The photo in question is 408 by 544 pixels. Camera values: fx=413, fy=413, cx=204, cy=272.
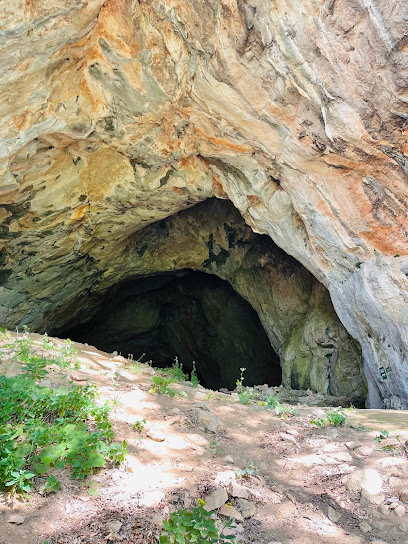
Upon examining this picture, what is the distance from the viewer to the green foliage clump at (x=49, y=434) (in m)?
1.95

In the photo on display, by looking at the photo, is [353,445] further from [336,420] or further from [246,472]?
Answer: [246,472]

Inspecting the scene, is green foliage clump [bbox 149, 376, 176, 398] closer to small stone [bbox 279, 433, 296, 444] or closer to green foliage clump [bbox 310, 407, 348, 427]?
small stone [bbox 279, 433, 296, 444]

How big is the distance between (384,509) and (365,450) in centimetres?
59

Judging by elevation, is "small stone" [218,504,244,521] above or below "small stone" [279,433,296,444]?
below

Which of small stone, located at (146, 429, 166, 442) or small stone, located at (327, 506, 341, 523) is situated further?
small stone, located at (146, 429, 166, 442)

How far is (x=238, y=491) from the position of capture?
6.52ft

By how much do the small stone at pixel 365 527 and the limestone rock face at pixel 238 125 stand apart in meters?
2.93

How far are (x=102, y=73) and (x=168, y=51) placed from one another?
826 mm

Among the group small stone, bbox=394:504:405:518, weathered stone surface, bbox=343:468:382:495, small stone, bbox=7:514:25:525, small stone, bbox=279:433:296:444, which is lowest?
small stone, bbox=7:514:25:525

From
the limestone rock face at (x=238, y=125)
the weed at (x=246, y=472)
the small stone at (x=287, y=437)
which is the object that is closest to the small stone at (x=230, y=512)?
the weed at (x=246, y=472)

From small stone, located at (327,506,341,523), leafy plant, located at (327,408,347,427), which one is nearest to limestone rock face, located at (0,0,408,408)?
leafy plant, located at (327,408,347,427)

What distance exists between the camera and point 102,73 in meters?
4.68

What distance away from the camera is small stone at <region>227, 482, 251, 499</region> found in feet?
6.47

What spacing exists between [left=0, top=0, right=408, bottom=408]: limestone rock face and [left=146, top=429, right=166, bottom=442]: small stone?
3.06 meters
